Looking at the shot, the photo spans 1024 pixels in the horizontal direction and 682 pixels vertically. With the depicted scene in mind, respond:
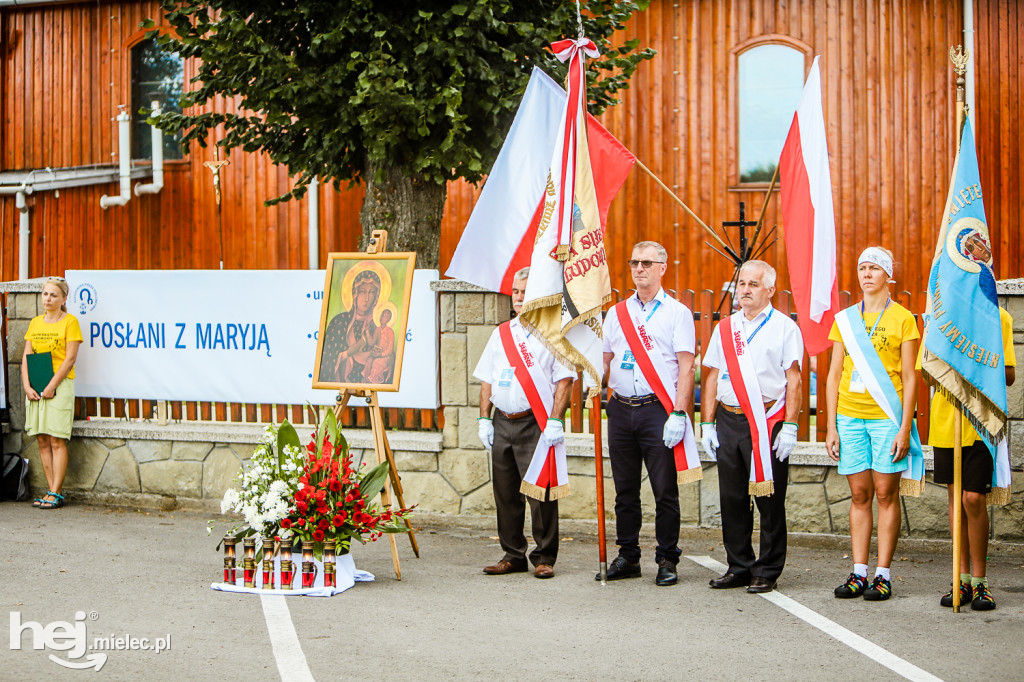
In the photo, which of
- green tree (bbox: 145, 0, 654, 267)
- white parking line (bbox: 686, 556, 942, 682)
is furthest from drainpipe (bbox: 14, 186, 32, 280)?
white parking line (bbox: 686, 556, 942, 682)

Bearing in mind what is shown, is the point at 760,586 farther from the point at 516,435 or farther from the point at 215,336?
the point at 215,336

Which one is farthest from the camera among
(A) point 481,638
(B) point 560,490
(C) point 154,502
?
(C) point 154,502

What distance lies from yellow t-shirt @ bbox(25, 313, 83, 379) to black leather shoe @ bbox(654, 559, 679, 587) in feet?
18.0

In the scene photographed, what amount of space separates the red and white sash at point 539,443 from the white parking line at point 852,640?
141 centimetres

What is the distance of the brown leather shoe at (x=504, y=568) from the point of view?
271 inches

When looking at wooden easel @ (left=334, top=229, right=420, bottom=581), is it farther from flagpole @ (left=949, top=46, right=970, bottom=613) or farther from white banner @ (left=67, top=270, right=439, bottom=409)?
flagpole @ (left=949, top=46, right=970, bottom=613)

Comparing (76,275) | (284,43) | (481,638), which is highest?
(284,43)

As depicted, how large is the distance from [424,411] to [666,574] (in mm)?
2782

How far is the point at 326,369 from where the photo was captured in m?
7.08

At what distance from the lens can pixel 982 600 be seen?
596cm

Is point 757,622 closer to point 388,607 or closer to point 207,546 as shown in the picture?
point 388,607

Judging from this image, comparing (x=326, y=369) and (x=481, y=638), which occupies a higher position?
(x=326, y=369)

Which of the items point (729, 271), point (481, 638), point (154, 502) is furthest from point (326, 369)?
point (729, 271)

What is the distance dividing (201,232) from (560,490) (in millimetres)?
10808
